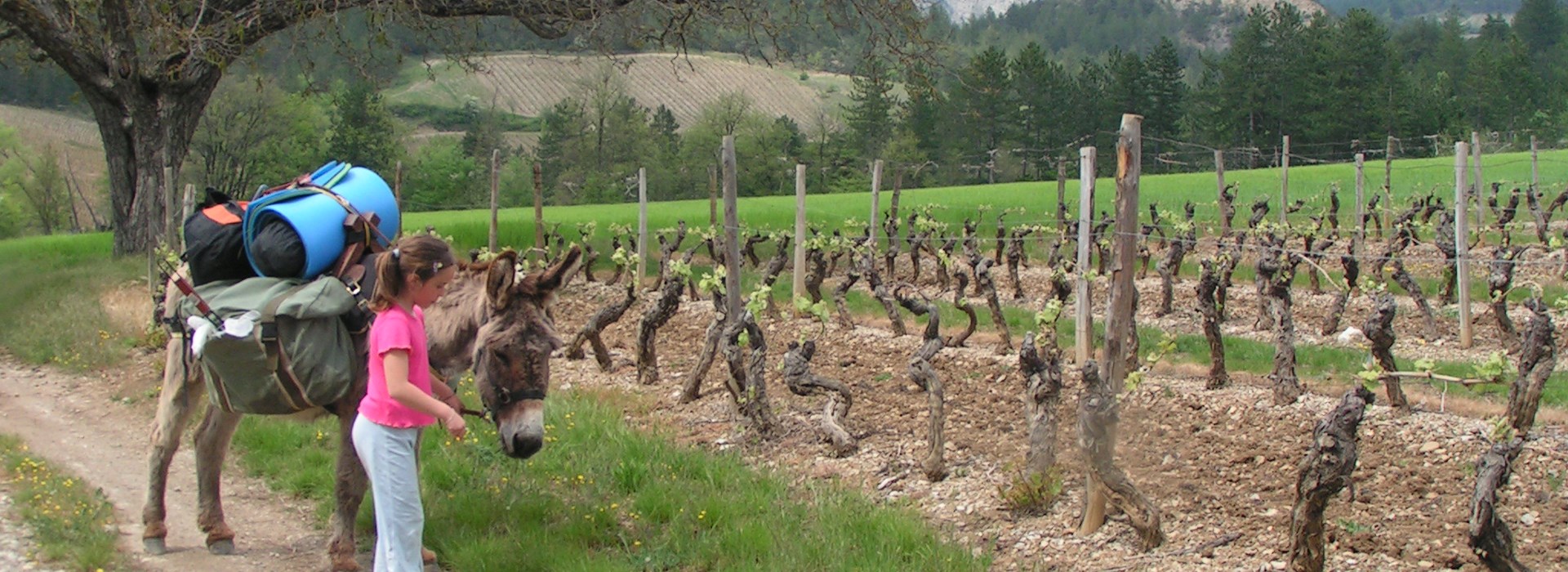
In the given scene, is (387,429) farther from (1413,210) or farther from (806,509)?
(1413,210)

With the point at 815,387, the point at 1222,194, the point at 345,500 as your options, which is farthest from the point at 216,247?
the point at 1222,194

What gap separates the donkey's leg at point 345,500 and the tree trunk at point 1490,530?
14.3ft

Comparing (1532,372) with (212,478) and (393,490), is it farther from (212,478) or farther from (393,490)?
(212,478)

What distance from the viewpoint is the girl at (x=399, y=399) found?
4035 mm

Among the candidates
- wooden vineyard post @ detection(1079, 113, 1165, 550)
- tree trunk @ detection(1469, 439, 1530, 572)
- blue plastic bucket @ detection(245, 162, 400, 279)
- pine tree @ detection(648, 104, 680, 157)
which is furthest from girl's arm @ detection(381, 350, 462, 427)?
pine tree @ detection(648, 104, 680, 157)

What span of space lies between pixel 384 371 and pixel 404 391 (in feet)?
0.46

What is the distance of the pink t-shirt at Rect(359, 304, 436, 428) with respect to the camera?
13.3 feet

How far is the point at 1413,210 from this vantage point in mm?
17062

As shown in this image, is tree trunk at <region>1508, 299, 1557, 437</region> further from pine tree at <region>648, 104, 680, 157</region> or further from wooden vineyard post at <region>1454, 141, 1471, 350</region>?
pine tree at <region>648, 104, 680, 157</region>

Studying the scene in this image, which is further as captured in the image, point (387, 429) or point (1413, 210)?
point (1413, 210)

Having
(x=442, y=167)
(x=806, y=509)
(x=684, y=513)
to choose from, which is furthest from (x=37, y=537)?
(x=442, y=167)

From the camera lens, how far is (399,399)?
399 centimetres

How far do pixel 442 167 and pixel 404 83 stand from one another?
47324 millimetres

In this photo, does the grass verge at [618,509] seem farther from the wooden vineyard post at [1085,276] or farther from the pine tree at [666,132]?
the pine tree at [666,132]
